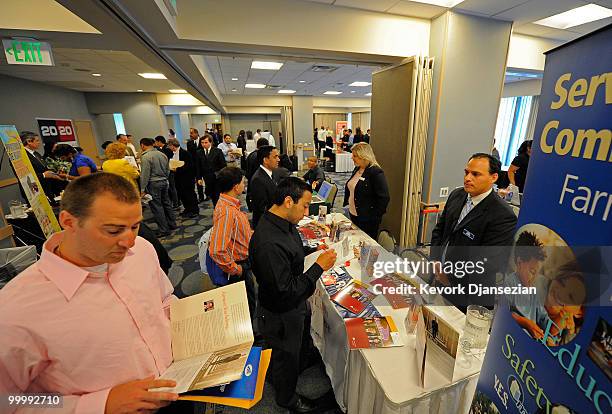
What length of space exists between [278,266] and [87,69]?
6.69 meters

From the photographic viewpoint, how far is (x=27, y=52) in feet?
8.54

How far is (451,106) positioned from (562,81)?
2.97 metres

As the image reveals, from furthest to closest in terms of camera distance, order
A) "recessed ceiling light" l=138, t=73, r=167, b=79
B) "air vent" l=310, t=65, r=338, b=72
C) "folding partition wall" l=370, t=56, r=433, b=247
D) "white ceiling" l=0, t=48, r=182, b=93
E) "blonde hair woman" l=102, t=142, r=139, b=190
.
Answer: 1. "recessed ceiling light" l=138, t=73, r=167, b=79
2. "air vent" l=310, t=65, r=338, b=72
3. "white ceiling" l=0, t=48, r=182, b=93
4. "blonde hair woman" l=102, t=142, r=139, b=190
5. "folding partition wall" l=370, t=56, r=433, b=247

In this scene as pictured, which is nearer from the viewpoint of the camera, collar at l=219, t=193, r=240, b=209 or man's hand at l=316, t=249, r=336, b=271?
man's hand at l=316, t=249, r=336, b=271

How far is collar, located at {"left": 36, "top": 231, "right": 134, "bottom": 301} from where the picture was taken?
2.50 feet

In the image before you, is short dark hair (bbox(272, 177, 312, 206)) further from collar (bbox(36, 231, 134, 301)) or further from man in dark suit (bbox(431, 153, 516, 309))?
man in dark suit (bbox(431, 153, 516, 309))

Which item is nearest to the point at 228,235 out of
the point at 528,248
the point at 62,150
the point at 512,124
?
the point at 528,248

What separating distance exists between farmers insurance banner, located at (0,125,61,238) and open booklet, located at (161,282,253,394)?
8.93 ft

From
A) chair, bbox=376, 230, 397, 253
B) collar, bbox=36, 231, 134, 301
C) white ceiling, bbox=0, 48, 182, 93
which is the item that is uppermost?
white ceiling, bbox=0, 48, 182, 93

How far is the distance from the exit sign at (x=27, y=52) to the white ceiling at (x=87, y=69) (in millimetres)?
1571

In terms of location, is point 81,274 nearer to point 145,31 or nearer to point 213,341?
point 213,341

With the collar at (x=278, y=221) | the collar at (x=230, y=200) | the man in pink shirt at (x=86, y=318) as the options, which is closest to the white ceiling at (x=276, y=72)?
the collar at (x=230, y=200)

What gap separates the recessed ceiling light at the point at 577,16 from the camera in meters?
2.88

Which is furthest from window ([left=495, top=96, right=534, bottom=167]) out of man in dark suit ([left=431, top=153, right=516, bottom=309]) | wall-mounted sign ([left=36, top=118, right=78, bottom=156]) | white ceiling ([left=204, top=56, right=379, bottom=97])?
wall-mounted sign ([left=36, top=118, right=78, bottom=156])
